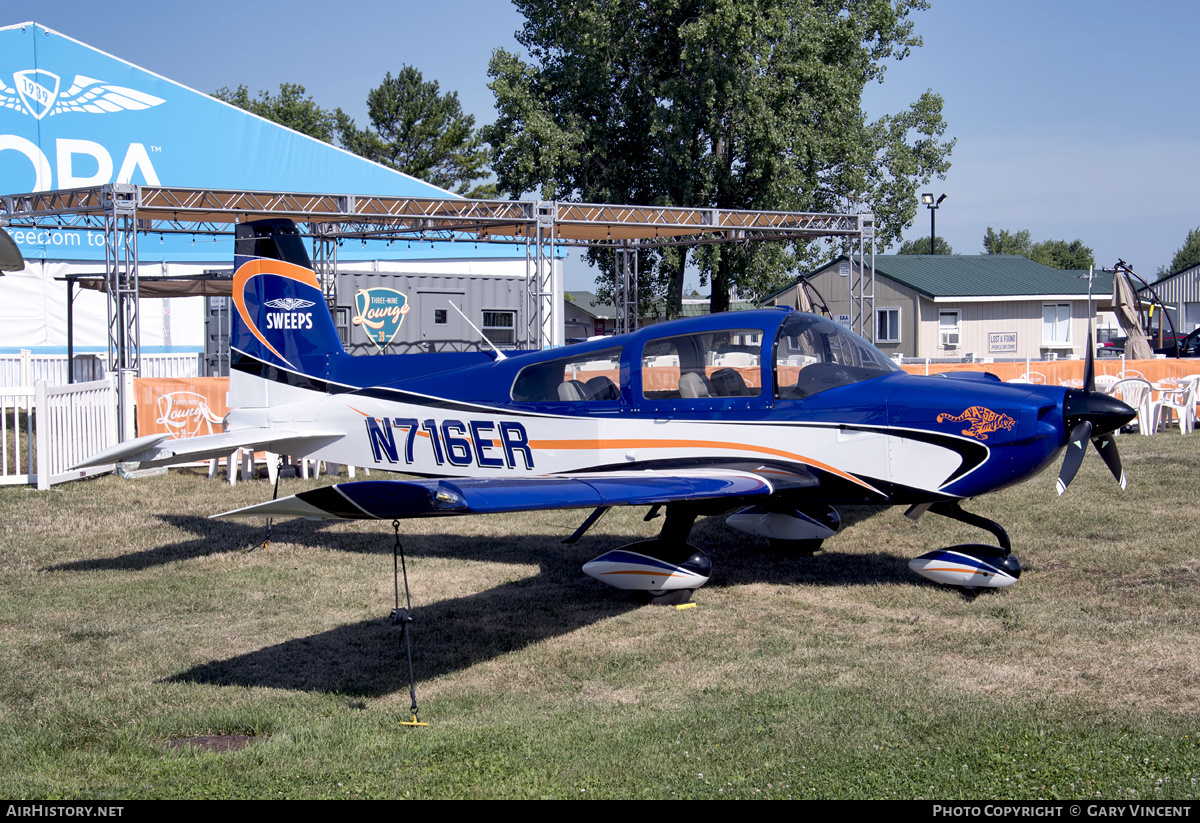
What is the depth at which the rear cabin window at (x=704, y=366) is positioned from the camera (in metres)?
6.88

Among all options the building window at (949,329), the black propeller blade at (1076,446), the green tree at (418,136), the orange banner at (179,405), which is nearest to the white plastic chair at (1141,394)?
the black propeller blade at (1076,446)

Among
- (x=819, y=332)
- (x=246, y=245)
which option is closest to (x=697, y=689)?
(x=819, y=332)

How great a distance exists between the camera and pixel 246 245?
868cm

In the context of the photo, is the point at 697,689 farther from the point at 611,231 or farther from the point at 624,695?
the point at 611,231

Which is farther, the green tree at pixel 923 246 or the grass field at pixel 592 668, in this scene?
the green tree at pixel 923 246

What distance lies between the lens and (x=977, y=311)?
1416 inches

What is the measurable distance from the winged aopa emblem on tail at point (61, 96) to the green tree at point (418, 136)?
32.2 meters

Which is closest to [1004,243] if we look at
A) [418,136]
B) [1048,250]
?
[1048,250]

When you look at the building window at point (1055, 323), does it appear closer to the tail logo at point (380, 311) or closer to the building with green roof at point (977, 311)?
the building with green roof at point (977, 311)

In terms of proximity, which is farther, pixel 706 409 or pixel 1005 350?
pixel 1005 350

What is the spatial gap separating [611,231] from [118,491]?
52.5 ft

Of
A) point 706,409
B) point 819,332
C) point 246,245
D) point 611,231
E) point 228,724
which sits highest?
point 611,231
